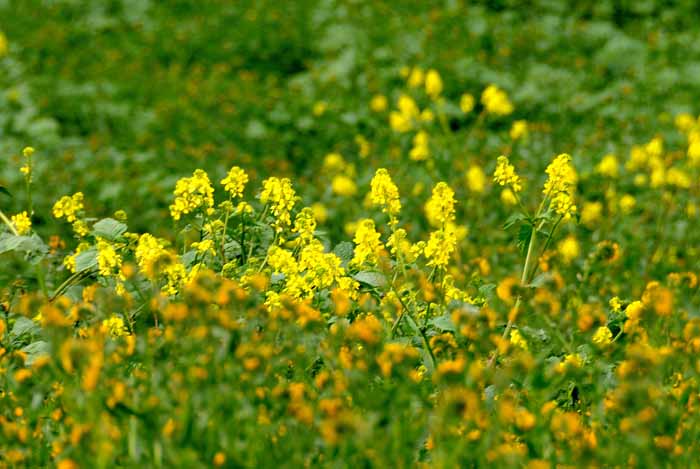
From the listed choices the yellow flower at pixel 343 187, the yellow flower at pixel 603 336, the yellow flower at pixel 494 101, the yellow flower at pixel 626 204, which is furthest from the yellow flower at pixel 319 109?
the yellow flower at pixel 603 336

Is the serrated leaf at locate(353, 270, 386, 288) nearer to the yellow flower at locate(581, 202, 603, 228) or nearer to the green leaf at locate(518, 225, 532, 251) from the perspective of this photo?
the green leaf at locate(518, 225, 532, 251)

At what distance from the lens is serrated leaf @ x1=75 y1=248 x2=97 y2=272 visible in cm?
293

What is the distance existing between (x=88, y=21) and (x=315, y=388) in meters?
6.50

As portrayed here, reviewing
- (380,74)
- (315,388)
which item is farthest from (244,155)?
(315,388)

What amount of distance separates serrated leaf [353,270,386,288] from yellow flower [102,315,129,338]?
2.01 ft

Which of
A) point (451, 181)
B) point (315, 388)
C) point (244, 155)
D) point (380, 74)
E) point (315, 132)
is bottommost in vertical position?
point (315, 388)

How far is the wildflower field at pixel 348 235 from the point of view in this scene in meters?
2.06

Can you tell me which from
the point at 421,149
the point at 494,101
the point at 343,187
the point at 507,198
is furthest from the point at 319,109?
the point at 507,198

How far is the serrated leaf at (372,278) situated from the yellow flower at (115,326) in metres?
0.61

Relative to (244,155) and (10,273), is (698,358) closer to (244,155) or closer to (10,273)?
(10,273)

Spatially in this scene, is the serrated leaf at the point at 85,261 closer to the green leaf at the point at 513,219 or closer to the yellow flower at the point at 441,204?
the yellow flower at the point at 441,204

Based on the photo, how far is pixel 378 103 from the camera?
5.99 m

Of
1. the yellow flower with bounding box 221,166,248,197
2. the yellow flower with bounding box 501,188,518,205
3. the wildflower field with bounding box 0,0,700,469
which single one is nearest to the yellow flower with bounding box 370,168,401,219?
the wildflower field with bounding box 0,0,700,469

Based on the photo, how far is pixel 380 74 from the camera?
6.78 metres
